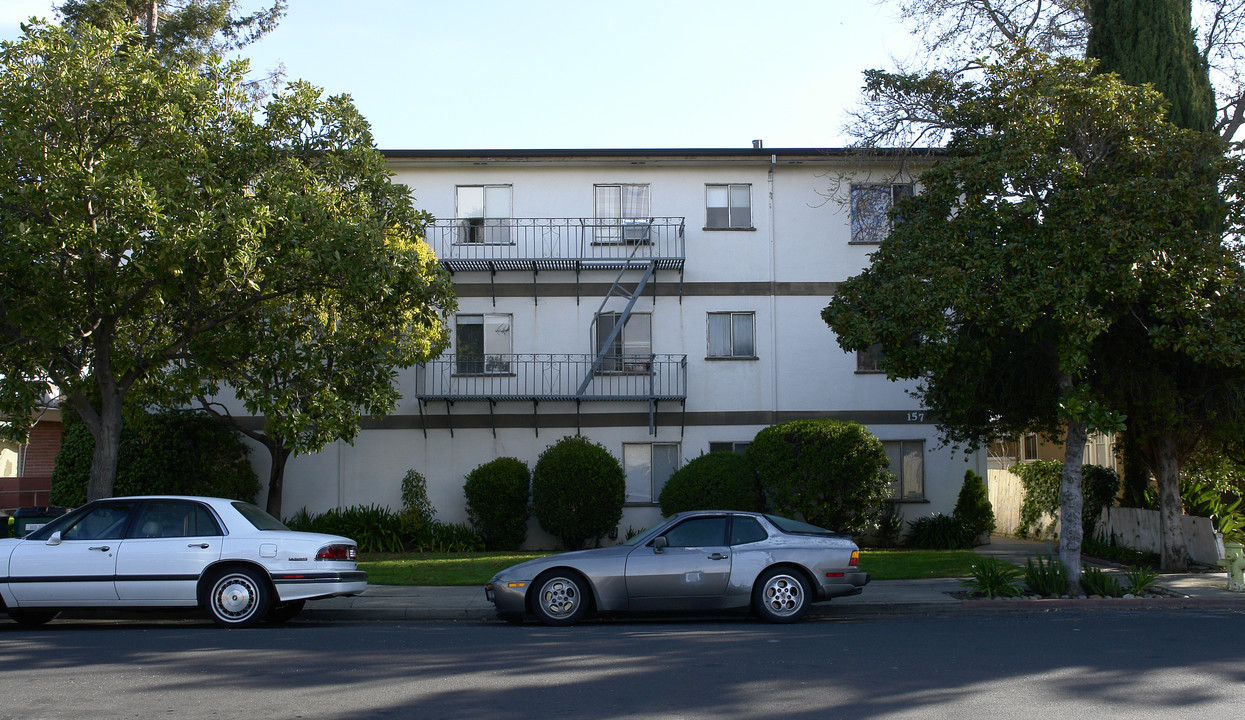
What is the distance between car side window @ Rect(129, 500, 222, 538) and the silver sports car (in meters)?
3.34

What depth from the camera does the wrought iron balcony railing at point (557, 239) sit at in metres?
20.6

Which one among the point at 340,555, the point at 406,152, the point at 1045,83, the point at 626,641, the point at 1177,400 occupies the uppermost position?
the point at 406,152

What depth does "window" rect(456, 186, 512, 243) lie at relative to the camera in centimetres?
2083

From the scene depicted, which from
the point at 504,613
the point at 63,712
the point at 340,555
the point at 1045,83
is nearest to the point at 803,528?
the point at 504,613

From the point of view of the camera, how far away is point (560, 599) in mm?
10727

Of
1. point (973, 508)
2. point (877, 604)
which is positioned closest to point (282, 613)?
point (877, 604)

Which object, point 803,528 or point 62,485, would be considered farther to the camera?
point 62,485

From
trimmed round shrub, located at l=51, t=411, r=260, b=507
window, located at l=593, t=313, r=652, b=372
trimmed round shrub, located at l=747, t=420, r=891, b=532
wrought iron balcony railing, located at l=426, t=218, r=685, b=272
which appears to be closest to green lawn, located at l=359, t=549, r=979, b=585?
trimmed round shrub, located at l=747, t=420, r=891, b=532

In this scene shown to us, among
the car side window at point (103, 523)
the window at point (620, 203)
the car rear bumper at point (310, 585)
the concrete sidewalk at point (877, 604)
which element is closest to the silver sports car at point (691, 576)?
the concrete sidewalk at point (877, 604)

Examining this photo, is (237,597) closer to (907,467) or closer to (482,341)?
(482,341)

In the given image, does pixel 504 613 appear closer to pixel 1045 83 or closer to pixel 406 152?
pixel 1045 83

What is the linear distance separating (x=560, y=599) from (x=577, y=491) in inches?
318

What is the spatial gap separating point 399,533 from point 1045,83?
1442cm

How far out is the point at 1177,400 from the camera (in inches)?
555
